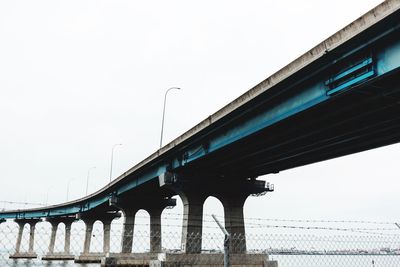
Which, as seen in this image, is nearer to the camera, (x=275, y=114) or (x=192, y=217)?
(x=275, y=114)

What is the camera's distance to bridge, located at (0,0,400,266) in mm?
15883

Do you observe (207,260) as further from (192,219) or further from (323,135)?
(323,135)

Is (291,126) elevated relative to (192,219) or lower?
elevated

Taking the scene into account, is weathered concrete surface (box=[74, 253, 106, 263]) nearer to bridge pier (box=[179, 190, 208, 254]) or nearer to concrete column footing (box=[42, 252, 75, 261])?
concrete column footing (box=[42, 252, 75, 261])

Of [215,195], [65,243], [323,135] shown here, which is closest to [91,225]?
[65,243]

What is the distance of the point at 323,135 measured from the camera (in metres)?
26.3

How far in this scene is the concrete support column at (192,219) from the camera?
111 feet

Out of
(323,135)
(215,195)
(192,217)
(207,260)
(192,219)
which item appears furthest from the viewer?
(215,195)

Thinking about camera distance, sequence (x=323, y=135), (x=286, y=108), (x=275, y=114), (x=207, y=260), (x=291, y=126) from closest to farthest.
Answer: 1. (x=286, y=108)
2. (x=275, y=114)
3. (x=291, y=126)
4. (x=323, y=135)
5. (x=207, y=260)

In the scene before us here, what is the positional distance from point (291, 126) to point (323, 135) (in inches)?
144

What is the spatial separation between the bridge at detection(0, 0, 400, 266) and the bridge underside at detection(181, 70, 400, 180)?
0.19 ft

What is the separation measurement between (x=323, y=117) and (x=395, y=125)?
5.56 meters

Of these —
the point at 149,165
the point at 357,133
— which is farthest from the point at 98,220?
the point at 357,133

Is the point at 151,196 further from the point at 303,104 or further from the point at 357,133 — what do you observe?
the point at 303,104
